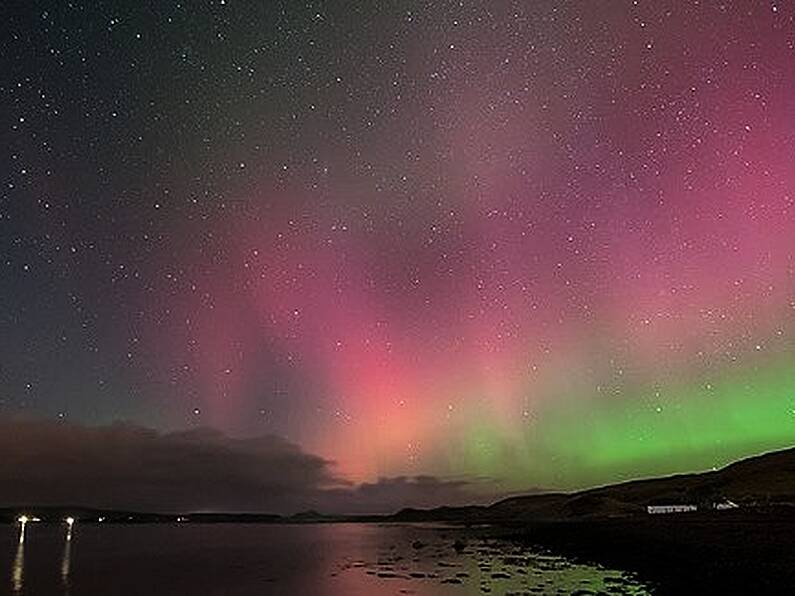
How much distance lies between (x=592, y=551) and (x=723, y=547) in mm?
26043

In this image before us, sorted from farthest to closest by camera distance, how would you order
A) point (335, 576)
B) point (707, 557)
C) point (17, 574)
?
point (17, 574) < point (335, 576) < point (707, 557)

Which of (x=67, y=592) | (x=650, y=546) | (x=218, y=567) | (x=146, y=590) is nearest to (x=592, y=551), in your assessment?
(x=650, y=546)

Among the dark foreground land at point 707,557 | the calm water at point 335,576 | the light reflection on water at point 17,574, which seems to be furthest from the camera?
the light reflection on water at point 17,574

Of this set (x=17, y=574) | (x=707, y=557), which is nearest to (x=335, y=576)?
(x=707, y=557)

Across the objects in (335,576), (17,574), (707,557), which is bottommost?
(707,557)

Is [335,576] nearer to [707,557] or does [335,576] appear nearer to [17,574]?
[707,557]

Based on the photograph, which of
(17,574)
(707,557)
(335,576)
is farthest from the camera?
(17,574)

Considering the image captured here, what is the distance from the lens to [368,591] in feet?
204

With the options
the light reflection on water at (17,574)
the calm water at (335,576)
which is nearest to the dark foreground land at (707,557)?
the calm water at (335,576)

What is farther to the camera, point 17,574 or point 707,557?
point 17,574

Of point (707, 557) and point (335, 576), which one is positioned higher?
point (335, 576)

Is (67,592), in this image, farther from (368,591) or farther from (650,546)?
(650,546)

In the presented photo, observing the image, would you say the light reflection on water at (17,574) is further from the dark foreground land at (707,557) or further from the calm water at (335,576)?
the dark foreground land at (707,557)

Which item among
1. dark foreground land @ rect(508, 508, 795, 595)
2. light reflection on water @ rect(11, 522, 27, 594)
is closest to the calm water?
light reflection on water @ rect(11, 522, 27, 594)
